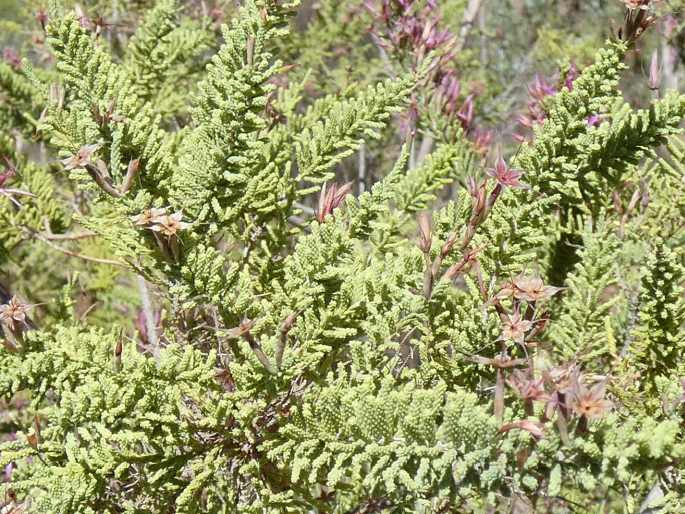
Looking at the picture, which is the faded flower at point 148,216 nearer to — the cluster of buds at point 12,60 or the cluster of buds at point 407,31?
the cluster of buds at point 407,31

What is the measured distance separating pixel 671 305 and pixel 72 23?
1.00 m

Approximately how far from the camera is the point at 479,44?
588 cm

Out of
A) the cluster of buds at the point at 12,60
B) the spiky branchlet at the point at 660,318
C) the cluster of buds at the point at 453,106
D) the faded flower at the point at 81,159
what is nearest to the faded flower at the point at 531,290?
the spiky branchlet at the point at 660,318

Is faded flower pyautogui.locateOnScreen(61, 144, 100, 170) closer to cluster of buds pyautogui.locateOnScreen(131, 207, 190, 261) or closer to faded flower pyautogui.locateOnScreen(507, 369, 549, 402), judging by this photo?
cluster of buds pyautogui.locateOnScreen(131, 207, 190, 261)

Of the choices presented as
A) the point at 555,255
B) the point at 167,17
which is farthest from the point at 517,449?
the point at 167,17

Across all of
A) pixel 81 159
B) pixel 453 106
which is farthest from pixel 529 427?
pixel 453 106

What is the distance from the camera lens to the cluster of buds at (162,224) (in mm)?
931

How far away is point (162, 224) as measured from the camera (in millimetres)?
933

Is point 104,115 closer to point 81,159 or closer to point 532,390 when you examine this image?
point 81,159

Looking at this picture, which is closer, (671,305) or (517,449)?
(517,449)

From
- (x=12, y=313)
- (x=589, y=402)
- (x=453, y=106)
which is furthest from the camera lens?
(x=453, y=106)

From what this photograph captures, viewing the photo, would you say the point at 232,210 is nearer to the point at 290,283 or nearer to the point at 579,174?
the point at 290,283

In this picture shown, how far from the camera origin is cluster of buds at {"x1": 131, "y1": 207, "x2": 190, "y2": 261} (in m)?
0.93

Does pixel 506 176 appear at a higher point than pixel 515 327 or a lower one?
higher
